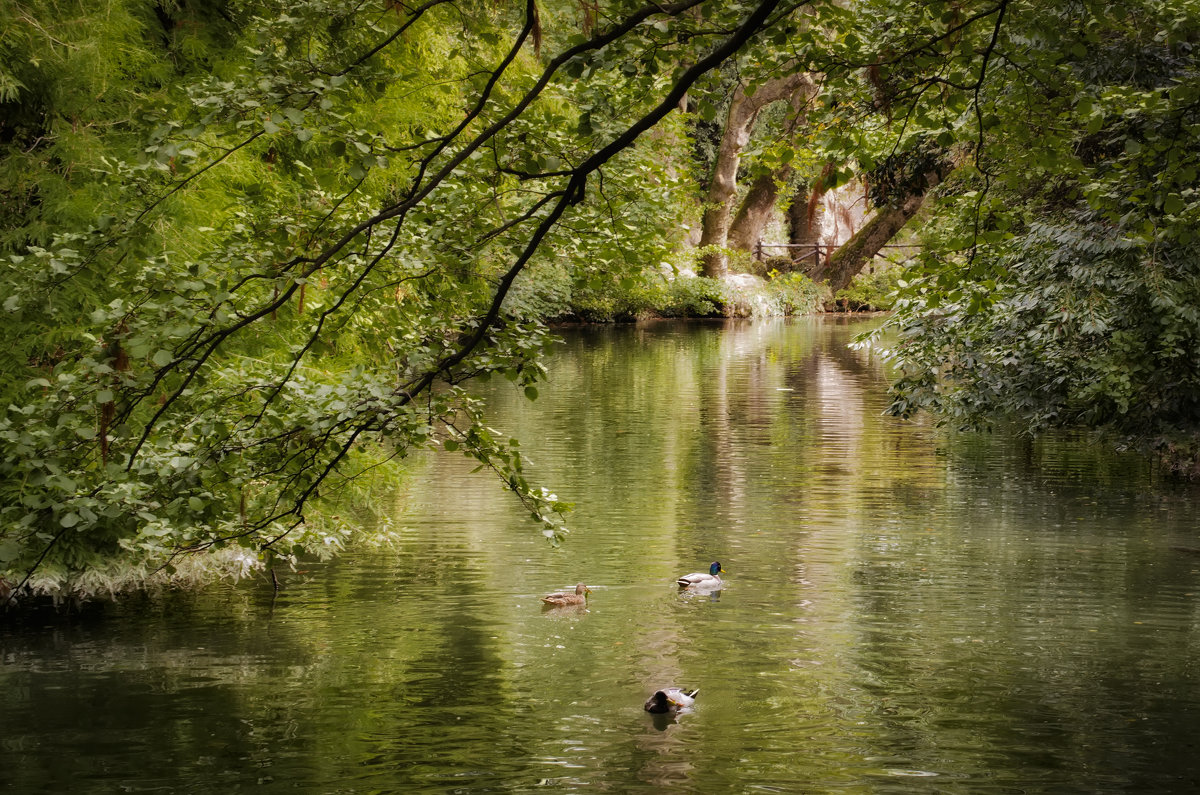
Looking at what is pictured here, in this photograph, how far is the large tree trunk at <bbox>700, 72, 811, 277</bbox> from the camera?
3441 cm

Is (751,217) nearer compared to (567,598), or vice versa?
(567,598)

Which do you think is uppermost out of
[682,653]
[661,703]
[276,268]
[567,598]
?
→ [276,268]

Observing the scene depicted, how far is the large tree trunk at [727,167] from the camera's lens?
3441 centimetres

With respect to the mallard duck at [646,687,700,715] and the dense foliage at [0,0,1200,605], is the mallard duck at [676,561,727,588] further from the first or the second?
the dense foliage at [0,0,1200,605]

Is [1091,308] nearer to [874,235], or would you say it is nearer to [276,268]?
[276,268]

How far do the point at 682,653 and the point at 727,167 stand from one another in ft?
107

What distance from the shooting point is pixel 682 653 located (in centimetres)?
977

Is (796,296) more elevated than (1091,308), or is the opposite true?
(796,296)

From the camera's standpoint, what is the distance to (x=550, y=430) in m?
21.1

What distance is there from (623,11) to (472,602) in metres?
6.77

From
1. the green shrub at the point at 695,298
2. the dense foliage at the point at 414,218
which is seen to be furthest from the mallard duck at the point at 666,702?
the green shrub at the point at 695,298

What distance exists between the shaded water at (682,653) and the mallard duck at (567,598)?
20 centimetres

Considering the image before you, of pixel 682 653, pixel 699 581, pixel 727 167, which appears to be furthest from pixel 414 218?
pixel 727 167

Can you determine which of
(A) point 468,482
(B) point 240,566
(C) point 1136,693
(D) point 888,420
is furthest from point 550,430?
(C) point 1136,693
